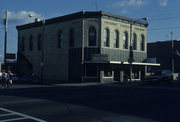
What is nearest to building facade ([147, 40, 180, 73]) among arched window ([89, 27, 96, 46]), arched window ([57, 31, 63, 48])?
arched window ([89, 27, 96, 46])

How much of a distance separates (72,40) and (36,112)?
32092mm

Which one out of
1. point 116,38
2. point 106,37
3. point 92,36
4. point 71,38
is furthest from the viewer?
point 116,38

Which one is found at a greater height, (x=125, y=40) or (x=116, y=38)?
(x=116, y=38)

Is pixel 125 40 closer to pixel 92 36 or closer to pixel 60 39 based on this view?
pixel 92 36

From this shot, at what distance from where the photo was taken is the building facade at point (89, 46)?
42.7 metres

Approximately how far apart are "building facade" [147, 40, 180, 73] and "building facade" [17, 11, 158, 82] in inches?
859

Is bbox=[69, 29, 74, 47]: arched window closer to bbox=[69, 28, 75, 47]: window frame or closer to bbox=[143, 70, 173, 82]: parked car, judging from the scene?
bbox=[69, 28, 75, 47]: window frame

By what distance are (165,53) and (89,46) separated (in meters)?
33.9

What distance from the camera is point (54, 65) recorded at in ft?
155

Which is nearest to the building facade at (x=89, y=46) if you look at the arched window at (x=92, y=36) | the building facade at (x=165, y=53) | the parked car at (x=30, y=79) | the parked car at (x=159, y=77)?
the arched window at (x=92, y=36)

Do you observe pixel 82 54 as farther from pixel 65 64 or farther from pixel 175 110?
pixel 175 110

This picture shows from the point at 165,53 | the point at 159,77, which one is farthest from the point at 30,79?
the point at 165,53

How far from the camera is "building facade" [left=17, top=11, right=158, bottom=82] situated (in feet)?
140

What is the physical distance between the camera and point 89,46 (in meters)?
43.1
